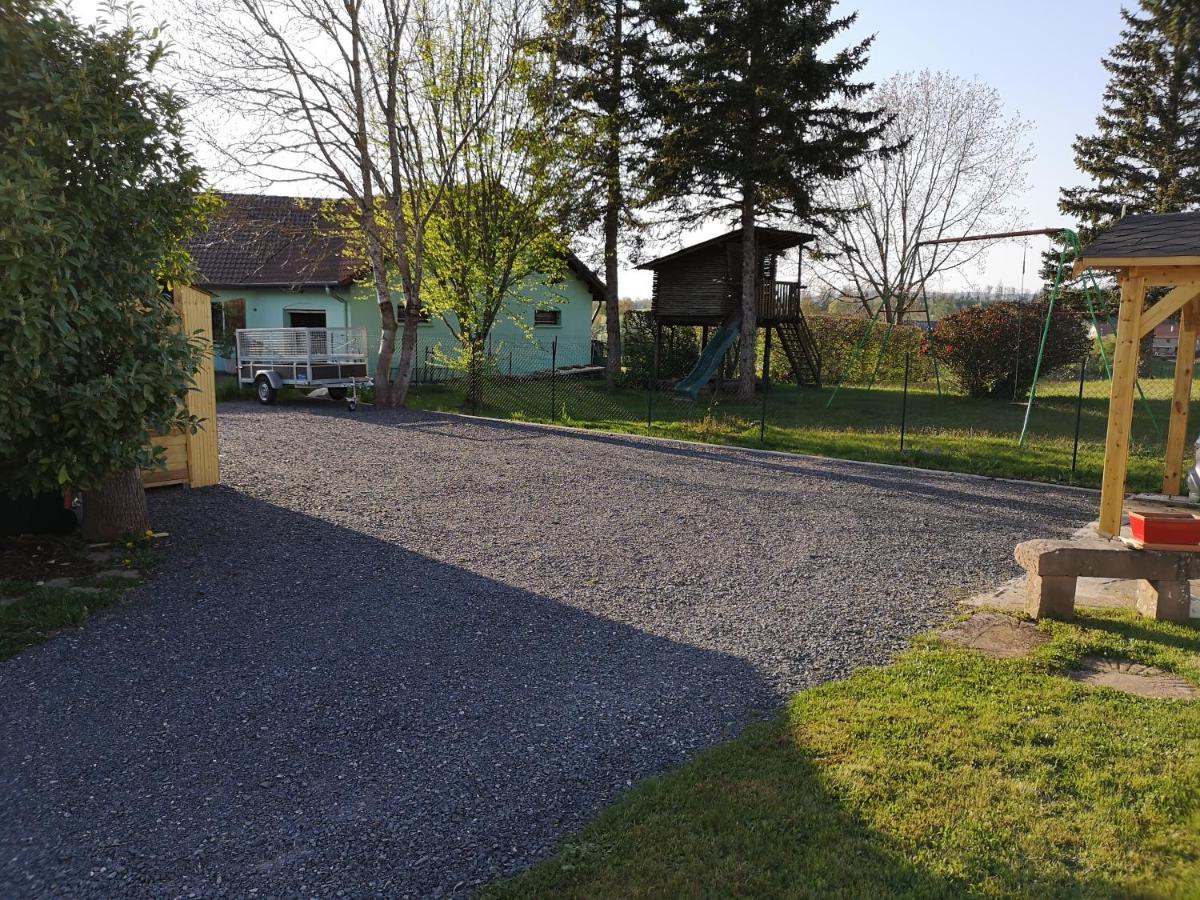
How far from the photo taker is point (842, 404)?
69.8ft

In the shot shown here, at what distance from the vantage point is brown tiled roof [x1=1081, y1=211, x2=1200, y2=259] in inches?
238

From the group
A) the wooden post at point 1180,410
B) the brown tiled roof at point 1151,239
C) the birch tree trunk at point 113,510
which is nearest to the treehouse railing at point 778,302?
the wooden post at point 1180,410

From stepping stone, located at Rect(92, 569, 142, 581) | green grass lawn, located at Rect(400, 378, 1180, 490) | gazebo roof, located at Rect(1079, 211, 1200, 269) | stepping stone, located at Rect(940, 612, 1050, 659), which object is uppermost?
gazebo roof, located at Rect(1079, 211, 1200, 269)

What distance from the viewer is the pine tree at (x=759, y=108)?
1842cm

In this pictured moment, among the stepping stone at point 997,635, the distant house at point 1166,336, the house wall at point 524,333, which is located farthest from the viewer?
the distant house at point 1166,336

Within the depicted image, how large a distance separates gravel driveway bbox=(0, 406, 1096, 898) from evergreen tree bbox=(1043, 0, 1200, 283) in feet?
70.1

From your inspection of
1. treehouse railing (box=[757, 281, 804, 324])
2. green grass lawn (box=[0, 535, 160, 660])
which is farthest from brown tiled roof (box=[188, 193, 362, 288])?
green grass lawn (box=[0, 535, 160, 660])

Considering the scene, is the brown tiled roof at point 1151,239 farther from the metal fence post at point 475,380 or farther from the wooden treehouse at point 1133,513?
the metal fence post at point 475,380

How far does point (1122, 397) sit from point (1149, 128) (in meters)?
25.9

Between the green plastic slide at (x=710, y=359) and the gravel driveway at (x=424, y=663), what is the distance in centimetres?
1149

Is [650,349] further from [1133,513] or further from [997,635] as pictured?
[997,635]

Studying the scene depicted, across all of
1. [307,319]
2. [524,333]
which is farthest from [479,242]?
[524,333]

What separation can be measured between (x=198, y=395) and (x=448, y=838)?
796 cm

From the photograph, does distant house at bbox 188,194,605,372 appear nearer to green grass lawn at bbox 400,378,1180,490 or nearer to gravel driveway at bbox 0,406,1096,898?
green grass lawn at bbox 400,378,1180,490
